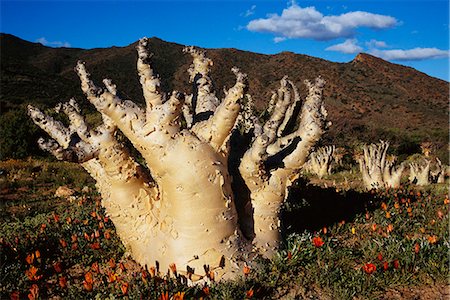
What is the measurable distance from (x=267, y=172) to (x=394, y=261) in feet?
5.24

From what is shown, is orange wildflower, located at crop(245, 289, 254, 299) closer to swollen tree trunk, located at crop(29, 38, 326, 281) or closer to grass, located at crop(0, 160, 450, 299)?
grass, located at crop(0, 160, 450, 299)

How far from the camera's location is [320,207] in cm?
714

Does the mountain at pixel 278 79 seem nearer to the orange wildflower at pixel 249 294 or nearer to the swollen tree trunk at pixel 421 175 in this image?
the swollen tree trunk at pixel 421 175

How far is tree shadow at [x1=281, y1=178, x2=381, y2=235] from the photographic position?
6.25m

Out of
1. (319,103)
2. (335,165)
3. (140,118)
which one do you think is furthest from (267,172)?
(335,165)

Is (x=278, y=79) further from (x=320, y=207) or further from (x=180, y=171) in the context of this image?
(x=180, y=171)

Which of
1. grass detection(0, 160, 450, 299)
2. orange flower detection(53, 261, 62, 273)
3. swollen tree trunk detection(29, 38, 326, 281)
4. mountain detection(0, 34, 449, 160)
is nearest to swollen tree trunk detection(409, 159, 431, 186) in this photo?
grass detection(0, 160, 450, 299)

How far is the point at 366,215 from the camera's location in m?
6.24

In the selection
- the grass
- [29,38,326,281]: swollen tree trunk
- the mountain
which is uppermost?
the mountain

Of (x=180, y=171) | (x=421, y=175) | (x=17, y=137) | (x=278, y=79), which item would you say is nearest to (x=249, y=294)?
(x=180, y=171)

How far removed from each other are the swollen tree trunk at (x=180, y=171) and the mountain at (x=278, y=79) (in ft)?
78.1

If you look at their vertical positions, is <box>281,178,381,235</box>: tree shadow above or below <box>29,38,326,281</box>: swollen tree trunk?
below

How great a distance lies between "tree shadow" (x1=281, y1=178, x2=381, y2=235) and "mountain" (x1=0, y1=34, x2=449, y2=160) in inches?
800

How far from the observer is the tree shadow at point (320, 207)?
6.25 metres
